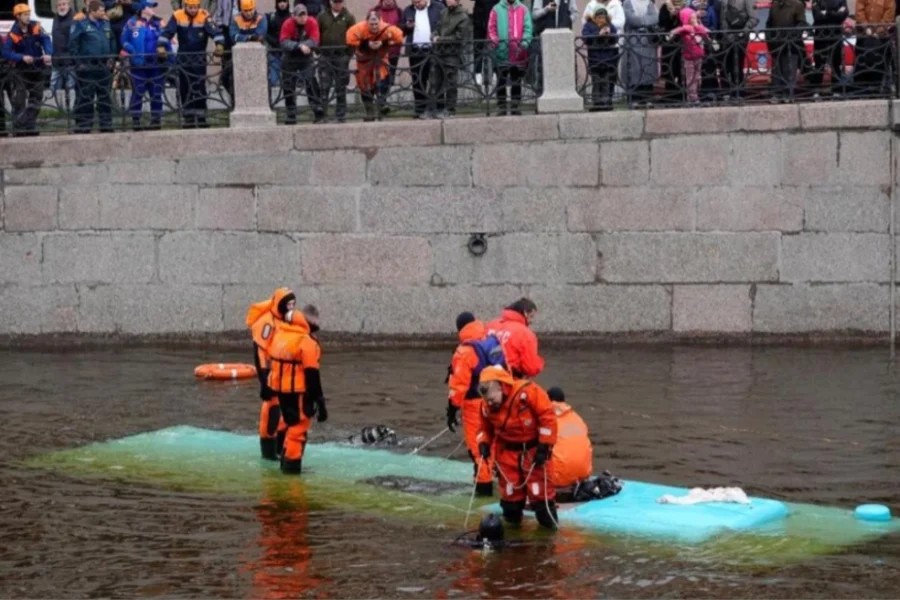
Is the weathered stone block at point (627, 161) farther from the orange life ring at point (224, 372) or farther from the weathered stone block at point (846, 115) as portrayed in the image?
the orange life ring at point (224, 372)

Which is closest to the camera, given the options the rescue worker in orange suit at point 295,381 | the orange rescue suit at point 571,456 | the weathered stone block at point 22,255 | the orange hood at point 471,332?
the orange rescue suit at point 571,456

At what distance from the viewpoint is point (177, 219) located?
1891 centimetres

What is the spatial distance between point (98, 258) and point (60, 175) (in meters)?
0.99

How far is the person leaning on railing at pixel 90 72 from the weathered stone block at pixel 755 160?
677cm

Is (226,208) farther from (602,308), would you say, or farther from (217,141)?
(602,308)

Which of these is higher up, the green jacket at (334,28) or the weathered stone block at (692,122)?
the green jacket at (334,28)

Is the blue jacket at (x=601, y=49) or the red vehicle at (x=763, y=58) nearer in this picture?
the red vehicle at (x=763, y=58)

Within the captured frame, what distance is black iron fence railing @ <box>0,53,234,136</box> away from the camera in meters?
19.0

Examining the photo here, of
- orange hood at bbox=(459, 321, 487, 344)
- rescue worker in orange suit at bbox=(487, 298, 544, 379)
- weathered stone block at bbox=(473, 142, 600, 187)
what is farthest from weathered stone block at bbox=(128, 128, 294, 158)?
rescue worker in orange suit at bbox=(487, 298, 544, 379)

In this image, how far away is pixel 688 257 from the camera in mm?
18094

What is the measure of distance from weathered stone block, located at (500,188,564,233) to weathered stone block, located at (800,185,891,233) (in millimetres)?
2394

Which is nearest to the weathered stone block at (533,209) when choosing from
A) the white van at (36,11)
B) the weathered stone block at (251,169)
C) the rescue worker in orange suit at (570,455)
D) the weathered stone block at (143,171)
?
the weathered stone block at (251,169)

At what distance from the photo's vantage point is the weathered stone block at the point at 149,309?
18953 mm

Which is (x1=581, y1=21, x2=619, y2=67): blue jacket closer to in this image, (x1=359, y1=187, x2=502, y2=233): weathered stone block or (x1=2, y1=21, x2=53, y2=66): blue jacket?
(x1=359, y1=187, x2=502, y2=233): weathered stone block
